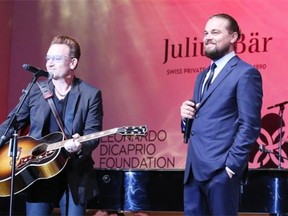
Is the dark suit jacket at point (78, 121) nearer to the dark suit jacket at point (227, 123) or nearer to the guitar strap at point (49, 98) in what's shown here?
the guitar strap at point (49, 98)

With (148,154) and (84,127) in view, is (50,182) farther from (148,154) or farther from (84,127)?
(148,154)

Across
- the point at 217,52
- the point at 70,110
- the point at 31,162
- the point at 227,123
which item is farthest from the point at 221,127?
the point at 31,162

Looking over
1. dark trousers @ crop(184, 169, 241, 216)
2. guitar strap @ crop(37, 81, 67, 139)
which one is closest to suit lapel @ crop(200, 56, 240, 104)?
dark trousers @ crop(184, 169, 241, 216)

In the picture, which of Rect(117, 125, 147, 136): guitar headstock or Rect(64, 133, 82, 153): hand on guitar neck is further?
Rect(117, 125, 147, 136): guitar headstock

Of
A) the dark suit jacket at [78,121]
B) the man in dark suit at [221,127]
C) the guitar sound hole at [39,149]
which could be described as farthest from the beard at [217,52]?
the guitar sound hole at [39,149]

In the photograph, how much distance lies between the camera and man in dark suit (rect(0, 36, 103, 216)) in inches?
161

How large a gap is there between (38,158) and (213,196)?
48.7 inches

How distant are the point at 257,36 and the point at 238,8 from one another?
1.31 feet

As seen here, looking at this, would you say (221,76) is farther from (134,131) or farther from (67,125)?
(67,125)

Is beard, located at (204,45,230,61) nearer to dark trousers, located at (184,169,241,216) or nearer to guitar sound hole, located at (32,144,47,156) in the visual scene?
dark trousers, located at (184,169,241,216)

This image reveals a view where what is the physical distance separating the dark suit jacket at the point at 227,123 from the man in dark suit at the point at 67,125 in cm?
69

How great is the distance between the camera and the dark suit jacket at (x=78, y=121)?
4.10m

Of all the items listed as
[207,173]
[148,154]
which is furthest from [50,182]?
[148,154]

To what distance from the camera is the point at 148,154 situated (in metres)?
7.52
